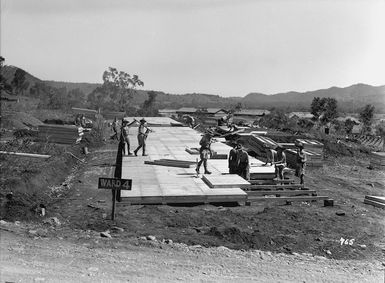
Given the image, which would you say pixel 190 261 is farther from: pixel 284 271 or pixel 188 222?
pixel 188 222

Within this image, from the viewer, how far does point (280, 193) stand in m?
12.6

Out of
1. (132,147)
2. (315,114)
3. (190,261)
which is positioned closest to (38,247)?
(190,261)

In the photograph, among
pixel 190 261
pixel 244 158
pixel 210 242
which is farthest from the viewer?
pixel 244 158

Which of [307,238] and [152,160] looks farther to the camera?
[152,160]

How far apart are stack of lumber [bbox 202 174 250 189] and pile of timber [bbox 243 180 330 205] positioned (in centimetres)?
32

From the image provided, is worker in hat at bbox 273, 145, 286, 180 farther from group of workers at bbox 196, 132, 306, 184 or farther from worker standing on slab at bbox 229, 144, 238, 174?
worker standing on slab at bbox 229, 144, 238, 174

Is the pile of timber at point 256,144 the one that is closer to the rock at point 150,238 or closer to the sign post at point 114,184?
the sign post at point 114,184

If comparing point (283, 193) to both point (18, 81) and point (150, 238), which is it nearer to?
point (150, 238)

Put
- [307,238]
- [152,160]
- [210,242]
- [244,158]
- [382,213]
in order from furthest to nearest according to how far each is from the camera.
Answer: [152,160] < [244,158] < [382,213] < [307,238] < [210,242]

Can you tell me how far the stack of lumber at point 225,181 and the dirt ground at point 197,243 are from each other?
81 centimetres

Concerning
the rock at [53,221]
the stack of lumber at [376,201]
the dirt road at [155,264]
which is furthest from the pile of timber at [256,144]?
the dirt road at [155,264]

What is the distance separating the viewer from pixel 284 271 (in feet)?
23.9

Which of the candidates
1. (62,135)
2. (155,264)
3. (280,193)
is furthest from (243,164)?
(62,135)

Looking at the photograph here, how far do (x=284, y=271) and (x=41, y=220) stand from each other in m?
5.55
